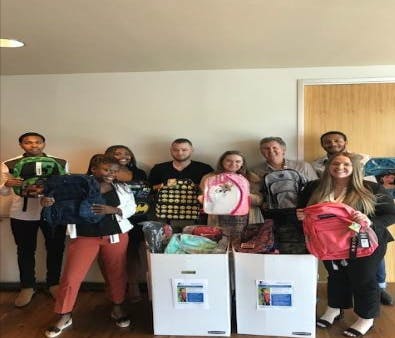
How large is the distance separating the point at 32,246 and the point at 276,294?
1.93 metres

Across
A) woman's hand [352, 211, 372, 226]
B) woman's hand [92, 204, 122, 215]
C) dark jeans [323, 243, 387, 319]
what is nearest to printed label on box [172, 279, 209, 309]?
woman's hand [92, 204, 122, 215]

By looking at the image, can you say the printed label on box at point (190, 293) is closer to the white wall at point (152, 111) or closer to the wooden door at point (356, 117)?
the white wall at point (152, 111)

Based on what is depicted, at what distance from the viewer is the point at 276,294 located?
2311 mm

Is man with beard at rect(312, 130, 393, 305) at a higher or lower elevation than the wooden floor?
higher

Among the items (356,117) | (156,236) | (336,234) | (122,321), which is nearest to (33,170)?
(156,236)

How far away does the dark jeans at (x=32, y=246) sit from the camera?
2949mm

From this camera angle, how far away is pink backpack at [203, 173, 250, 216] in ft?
8.49

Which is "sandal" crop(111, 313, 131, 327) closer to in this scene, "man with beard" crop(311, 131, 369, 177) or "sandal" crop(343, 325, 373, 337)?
"sandal" crop(343, 325, 373, 337)

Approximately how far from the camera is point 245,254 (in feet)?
7.66

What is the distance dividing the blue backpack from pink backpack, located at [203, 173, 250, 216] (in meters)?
0.72

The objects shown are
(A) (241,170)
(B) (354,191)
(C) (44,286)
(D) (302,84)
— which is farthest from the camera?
(C) (44,286)

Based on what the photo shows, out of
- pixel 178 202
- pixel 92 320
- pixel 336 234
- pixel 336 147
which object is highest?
pixel 336 147

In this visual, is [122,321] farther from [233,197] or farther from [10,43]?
[10,43]

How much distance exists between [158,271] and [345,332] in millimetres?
1243
